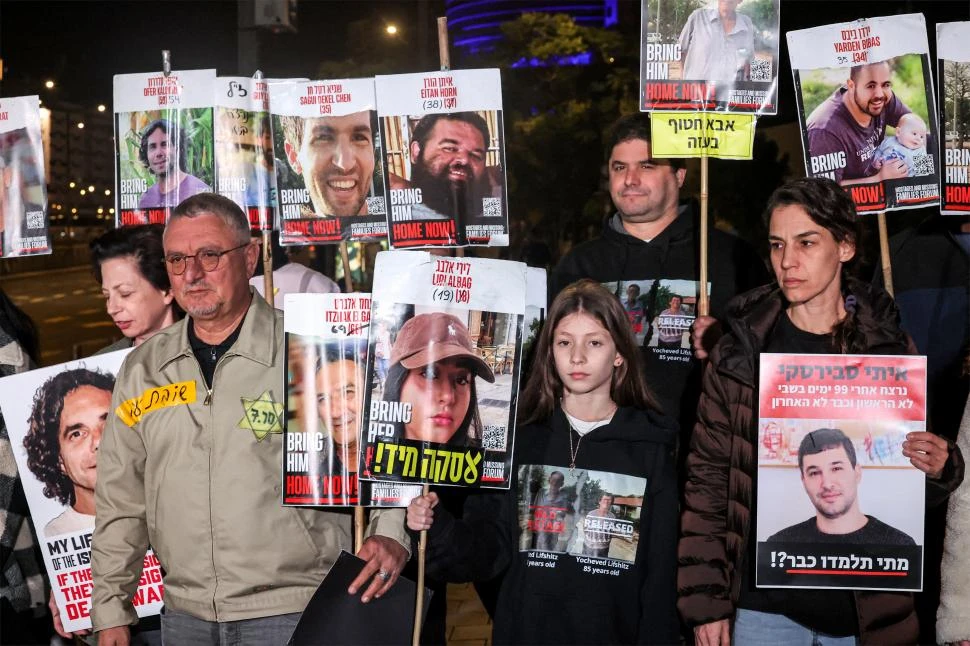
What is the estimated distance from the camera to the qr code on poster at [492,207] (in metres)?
3.51

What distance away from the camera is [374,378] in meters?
2.76

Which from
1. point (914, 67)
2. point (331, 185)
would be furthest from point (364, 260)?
point (914, 67)

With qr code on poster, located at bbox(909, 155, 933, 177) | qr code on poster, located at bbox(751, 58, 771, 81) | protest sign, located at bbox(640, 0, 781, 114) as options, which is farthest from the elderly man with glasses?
qr code on poster, located at bbox(909, 155, 933, 177)

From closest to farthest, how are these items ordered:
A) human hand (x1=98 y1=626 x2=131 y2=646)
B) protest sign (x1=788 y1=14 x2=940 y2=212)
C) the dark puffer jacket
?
the dark puffer jacket, human hand (x1=98 y1=626 x2=131 y2=646), protest sign (x1=788 y1=14 x2=940 y2=212)

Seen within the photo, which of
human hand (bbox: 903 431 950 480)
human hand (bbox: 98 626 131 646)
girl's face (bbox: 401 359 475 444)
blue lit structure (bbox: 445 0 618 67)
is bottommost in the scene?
human hand (bbox: 98 626 131 646)

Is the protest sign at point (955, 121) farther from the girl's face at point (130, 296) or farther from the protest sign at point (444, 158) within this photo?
the girl's face at point (130, 296)

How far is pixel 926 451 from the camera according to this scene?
2.54 m

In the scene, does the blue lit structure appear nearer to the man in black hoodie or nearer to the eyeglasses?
the man in black hoodie

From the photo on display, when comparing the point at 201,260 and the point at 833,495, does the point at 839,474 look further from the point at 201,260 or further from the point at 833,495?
the point at 201,260

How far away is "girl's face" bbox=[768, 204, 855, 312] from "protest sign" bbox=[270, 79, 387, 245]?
1529 millimetres

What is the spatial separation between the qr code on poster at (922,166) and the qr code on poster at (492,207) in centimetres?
135

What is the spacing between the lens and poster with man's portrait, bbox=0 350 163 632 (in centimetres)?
324

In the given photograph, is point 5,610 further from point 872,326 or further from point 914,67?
point 914,67

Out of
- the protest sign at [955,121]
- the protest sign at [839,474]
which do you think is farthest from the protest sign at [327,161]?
the protest sign at [955,121]
